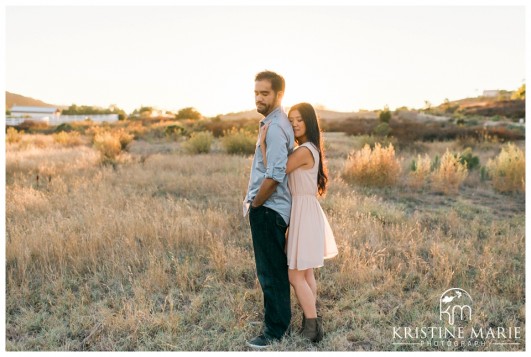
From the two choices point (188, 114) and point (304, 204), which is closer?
point (304, 204)

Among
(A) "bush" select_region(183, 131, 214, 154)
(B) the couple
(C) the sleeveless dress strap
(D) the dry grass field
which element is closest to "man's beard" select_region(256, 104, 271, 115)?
(B) the couple

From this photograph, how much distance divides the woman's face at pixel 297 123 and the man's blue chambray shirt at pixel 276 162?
0.08m

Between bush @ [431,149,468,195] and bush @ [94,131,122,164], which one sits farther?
bush @ [94,131,122,164]

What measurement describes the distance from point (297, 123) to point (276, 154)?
40cm

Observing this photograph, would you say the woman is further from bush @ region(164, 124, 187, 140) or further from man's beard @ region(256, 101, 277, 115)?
bush @ region(164, 124, 187, 140)

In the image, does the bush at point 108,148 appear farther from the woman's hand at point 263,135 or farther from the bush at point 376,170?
the woman's hand at point 263,135

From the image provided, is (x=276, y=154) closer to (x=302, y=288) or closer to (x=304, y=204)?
(x=304, y=204)

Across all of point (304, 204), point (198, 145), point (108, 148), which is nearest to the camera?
point (304, 204)

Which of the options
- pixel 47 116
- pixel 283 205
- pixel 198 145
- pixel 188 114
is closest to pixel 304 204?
pixel 283 205

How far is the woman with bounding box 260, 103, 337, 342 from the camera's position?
350 centimetres

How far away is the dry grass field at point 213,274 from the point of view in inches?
156

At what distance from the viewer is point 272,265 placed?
357 cm

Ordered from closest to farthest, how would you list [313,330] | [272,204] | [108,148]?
1. [272,204]
2. [313,330]
3. [108,148]

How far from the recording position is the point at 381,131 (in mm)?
21047
